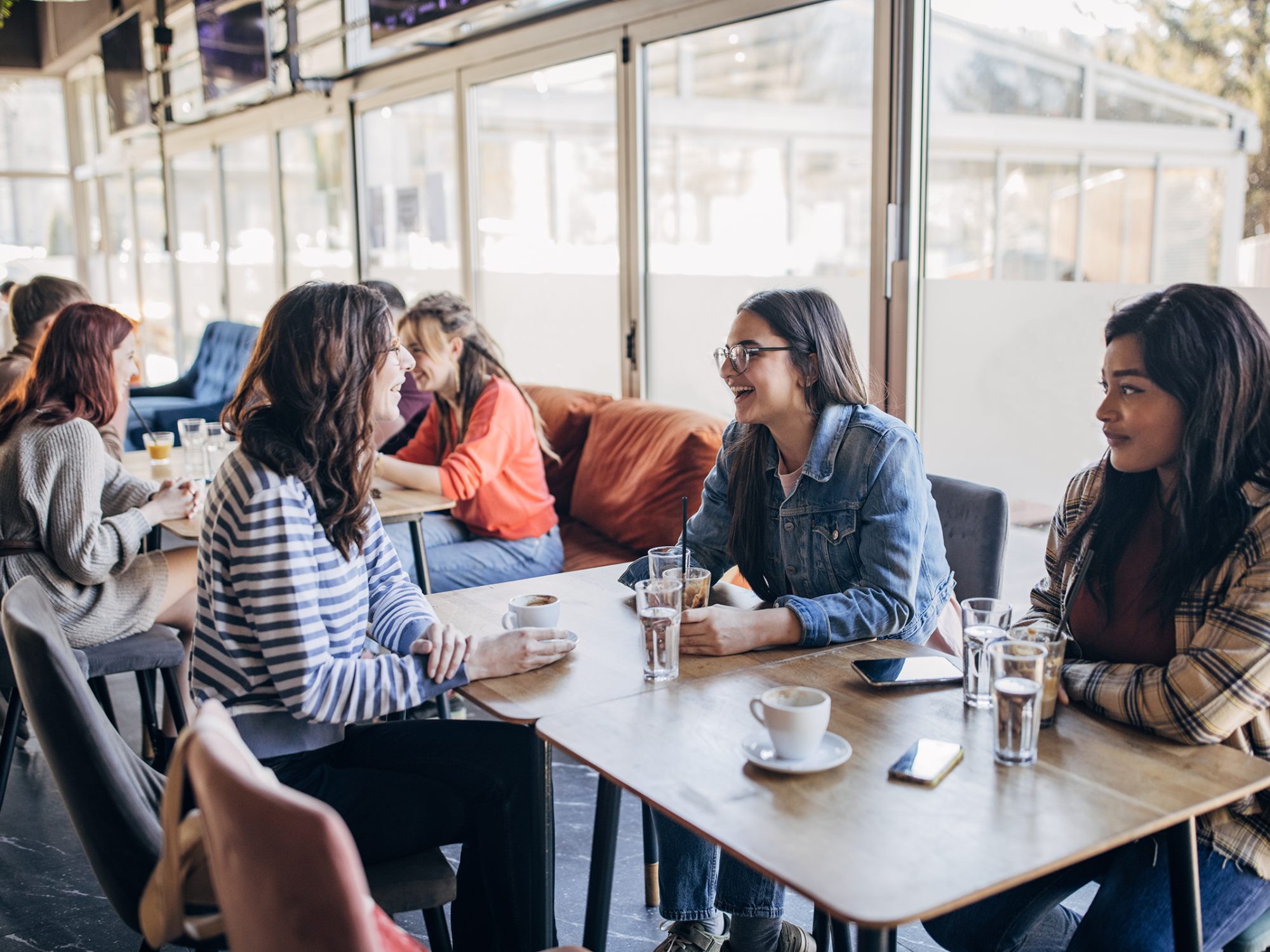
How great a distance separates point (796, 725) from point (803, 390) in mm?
857

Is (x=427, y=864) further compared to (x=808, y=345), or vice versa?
(x=808, y=345)

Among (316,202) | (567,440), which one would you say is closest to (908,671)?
(567,440)

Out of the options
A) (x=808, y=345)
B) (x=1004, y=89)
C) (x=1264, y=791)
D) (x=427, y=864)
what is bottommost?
(x=427, y=864)

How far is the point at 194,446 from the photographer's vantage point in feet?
11.5

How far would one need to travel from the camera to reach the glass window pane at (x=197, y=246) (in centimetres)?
820

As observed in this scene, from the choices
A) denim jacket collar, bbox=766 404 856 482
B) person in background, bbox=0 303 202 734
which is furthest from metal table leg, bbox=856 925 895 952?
person in background, bbox=0 303 202 734

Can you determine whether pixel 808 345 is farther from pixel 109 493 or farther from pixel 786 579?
pixel 109 493

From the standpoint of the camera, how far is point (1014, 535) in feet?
9.70

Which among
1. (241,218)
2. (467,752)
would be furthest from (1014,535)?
(241,218)

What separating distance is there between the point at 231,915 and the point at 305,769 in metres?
0.73

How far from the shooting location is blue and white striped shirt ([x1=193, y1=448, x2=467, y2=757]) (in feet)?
5.00

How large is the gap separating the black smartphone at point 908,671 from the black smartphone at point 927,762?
0.20 m

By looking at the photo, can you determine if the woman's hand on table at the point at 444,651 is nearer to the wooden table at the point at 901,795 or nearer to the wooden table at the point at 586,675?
the wooden table at the point at 586,675

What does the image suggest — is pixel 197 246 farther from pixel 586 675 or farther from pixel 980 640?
pixel 980 640
